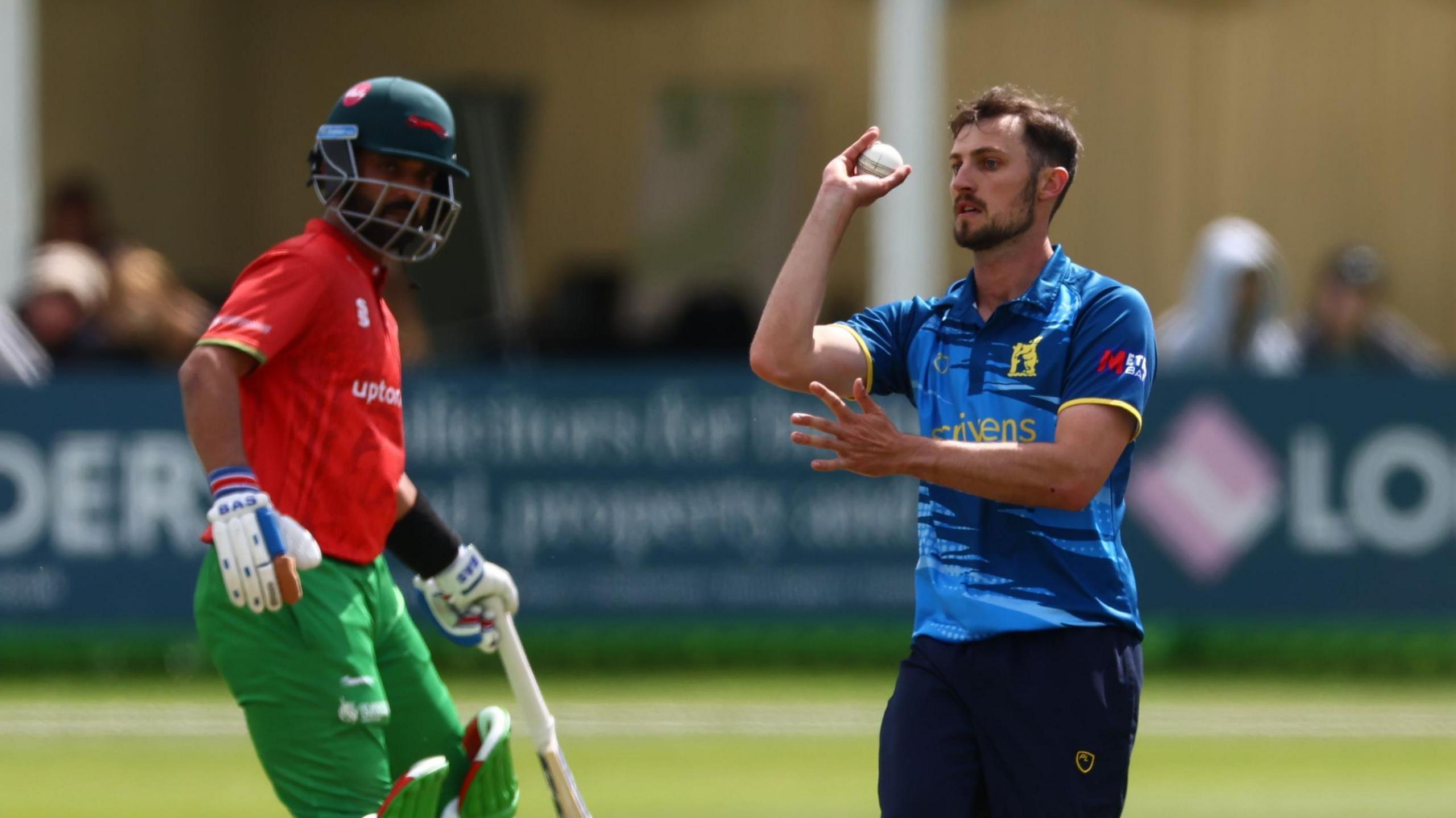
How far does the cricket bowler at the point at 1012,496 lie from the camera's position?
516 cm

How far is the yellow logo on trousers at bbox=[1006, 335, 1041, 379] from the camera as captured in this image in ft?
17.1

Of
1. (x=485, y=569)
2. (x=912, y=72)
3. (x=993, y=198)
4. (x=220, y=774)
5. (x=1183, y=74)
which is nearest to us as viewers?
(x=993, y=198)

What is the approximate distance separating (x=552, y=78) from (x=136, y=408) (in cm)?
962

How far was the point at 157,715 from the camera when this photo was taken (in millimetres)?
11961

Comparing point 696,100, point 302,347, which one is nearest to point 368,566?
point 302,347

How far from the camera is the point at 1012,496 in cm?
502

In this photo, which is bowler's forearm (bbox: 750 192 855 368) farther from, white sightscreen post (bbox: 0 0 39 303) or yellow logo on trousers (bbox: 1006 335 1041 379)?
→ white sightscreen post (bbox: 0 0 39 303)

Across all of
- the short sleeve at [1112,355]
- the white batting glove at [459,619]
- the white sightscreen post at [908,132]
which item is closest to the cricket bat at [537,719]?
the white batting glove at [459,619]

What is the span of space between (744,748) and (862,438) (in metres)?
6.08

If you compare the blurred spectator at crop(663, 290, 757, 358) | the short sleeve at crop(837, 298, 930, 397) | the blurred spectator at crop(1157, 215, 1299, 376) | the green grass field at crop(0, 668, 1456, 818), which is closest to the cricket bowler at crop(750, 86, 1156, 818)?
the short sleeve at crop(837, 298, 930, 397)

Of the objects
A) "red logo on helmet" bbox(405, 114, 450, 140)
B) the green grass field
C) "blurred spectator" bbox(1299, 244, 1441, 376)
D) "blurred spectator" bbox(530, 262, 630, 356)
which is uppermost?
"red logo on helmet" bbox(405, 114, 450, 140)

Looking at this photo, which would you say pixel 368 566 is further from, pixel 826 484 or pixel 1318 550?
pixel 1318 550

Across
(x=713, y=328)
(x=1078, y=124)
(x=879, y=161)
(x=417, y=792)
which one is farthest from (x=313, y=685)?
(x=1078, y=124)

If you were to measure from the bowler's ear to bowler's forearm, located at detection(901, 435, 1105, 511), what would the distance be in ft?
2.10
